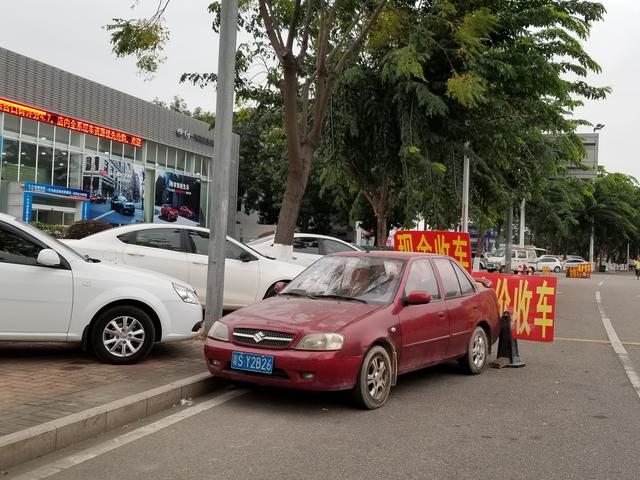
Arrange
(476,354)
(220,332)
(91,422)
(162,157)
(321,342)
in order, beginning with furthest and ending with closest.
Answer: (162,157) → (476,354) → (220,332) → (321,342) → (91,422)

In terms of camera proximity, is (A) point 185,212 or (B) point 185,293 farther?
(A) point 185,212

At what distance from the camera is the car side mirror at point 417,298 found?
630 cm

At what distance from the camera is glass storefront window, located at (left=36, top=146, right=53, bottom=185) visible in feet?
95.3

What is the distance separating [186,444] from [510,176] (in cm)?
2101

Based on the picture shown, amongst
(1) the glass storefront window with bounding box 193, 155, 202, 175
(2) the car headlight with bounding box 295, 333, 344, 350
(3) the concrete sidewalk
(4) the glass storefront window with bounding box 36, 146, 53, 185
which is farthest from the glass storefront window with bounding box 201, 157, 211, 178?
(2) the car headlight with bounding box 295, 333, 344, 350

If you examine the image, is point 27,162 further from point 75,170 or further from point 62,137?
point 75,170

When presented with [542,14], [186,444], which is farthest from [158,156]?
[186,444]

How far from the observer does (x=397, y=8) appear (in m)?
13.5

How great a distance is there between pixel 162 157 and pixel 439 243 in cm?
2785

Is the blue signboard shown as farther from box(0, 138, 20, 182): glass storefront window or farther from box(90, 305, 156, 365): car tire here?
box(90, 305, 156, 365): car tire

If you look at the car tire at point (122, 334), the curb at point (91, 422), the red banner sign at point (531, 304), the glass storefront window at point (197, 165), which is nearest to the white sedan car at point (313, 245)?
the red banner sign at point (531, 304)

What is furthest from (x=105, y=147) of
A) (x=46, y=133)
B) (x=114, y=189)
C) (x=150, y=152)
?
(x=46, y=133)

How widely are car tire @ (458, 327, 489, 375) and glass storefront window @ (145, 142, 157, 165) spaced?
104 ft

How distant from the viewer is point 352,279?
6.75 m
